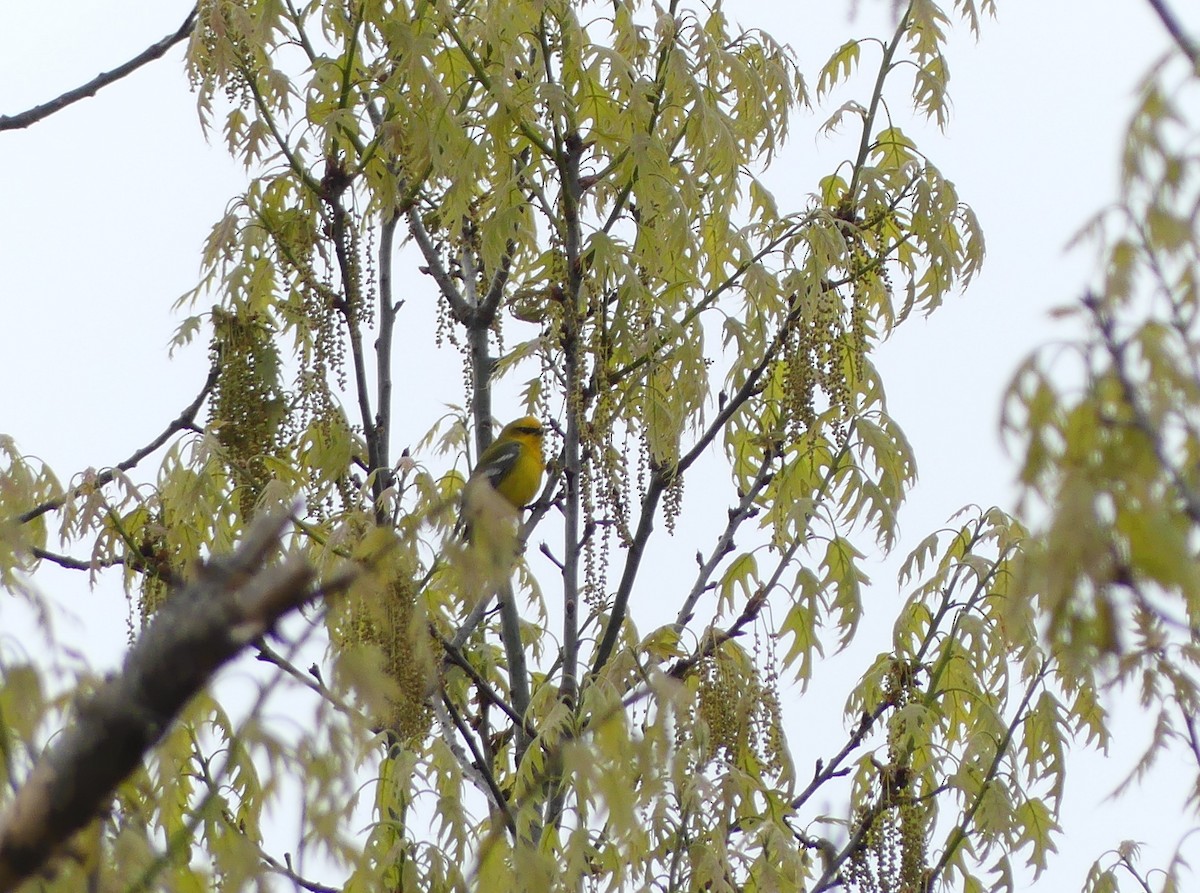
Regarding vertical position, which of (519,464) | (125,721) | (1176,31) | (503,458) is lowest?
(125,721)

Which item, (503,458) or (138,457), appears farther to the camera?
(503,458)

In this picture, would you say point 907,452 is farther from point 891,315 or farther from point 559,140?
point 559,140

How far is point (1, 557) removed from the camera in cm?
243

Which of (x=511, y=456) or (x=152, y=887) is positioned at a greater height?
(x=511, y=456)

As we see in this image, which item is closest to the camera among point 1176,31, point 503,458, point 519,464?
point 1176,31

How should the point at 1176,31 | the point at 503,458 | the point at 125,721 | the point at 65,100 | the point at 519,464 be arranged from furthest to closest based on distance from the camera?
1. the point at 519,464
2. the point at 503,458
3. the point at 65,100
4. the point at 1176,31
5. the point at 125,721

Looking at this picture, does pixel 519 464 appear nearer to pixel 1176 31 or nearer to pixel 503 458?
pixel 503 458

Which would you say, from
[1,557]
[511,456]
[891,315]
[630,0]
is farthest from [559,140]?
[511,456]

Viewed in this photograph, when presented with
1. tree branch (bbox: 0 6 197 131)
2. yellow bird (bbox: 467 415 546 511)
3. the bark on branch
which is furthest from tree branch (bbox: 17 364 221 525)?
yellow bird (bbox: 467 415 546 511)

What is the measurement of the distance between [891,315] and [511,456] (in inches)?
130

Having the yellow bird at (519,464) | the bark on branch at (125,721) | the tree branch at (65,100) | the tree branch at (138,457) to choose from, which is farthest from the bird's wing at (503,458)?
the bark on branch at (125,721)

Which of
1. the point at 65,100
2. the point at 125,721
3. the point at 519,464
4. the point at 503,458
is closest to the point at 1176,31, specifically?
the point at 125,721

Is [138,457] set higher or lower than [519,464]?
lower

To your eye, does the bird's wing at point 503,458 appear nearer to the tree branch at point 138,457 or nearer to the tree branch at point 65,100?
the tree branch at point 138,457
